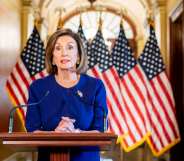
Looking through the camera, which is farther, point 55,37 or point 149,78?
point 149,78

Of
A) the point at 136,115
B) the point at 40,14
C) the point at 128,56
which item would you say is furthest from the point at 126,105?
the point at 40,14

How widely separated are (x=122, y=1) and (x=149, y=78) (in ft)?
20.5

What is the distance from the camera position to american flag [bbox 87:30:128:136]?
7.48m

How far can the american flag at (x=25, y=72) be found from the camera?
24.6 feet

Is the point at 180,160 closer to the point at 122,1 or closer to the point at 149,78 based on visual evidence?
the point at 149,78

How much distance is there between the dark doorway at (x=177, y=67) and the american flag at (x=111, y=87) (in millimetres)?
1442

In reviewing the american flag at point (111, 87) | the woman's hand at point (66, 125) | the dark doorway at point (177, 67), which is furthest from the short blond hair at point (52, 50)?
the dark doorway at point (177, 67)

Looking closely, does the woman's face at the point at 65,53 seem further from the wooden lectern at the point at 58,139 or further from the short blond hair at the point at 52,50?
the wooden lectern at the point at 58,139

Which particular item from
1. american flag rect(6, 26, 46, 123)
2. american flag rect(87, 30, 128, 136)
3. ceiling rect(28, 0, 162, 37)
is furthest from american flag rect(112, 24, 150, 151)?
ceiling rect(28, 0, 162, 37)

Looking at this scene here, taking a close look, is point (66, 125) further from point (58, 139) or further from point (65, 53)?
point (65, 53)

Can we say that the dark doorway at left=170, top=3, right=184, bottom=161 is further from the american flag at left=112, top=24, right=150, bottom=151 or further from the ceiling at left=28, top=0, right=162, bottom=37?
the ceiling at left=28, top=0, right=162, bottom=37

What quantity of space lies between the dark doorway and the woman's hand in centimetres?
628

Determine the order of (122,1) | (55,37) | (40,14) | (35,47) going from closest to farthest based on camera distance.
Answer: (55,37)
(35,47)
(40,14)
(122,1)

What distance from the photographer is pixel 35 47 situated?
319 inches
